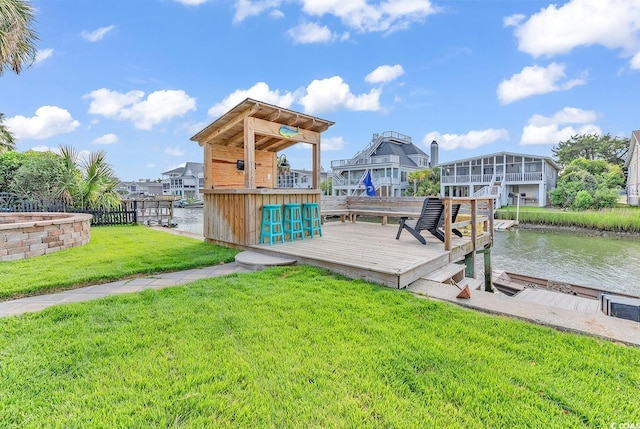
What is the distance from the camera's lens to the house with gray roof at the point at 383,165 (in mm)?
31938

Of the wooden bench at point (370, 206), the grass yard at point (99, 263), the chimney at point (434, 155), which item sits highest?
the chimney at point (434, 155)

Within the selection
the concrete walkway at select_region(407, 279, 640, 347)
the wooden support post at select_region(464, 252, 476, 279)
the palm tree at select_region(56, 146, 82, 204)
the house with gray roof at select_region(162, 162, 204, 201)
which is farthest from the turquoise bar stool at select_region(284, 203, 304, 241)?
the house with gray roof at select_region(162, 162, 204, 201)

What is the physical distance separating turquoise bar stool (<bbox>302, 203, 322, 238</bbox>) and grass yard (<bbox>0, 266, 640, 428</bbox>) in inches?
143

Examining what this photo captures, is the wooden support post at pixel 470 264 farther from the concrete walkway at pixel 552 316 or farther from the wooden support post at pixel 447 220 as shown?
the concrete walkway at pixel 552 316

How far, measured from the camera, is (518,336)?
2.38 m

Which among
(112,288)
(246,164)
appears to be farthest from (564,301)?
(112,288)

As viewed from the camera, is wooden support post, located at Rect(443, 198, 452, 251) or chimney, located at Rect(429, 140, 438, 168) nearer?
wooden support post, located at Rect(443, 198, 452, 251)

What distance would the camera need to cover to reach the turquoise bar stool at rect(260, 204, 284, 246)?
575cm

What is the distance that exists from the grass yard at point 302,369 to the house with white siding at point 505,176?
24.8 metres

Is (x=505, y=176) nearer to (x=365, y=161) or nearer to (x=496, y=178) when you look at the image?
(x=496, y=178)

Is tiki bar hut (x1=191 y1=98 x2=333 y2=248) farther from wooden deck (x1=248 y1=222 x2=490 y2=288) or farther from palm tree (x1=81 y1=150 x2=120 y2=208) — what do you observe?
palm tree (x1=81 y1=150 x2=120 y2=208)

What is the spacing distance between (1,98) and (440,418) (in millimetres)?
16086

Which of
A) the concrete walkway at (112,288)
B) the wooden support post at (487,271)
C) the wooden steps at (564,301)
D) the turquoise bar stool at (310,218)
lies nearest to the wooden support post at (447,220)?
the wooden steps at (564,301)

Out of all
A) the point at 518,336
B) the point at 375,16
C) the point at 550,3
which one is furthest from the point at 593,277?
the point at 375,16
